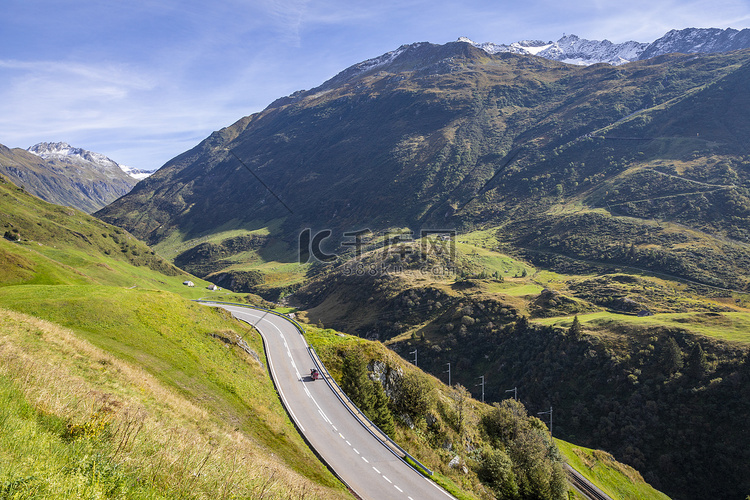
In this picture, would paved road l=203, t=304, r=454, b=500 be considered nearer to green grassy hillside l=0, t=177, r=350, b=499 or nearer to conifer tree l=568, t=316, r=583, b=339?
green grassy hillside l=0, t=177, r=350, b=499

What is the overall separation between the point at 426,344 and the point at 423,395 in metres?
74.2

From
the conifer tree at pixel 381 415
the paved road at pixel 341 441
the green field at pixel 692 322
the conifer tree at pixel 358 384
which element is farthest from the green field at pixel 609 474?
the paved road at pixel 341 441

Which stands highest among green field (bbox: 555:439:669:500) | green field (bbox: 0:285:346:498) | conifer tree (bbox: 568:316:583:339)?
green field (bbox: 0:285:346:498)

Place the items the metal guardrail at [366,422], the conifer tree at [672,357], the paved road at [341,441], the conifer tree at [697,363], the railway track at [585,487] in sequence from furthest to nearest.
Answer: the conifer tree at [672,357]
the conifer tree at [697,363]
the railway track at [585,487]
the metal guardrail at [366,422]
the paved road at [341,441]

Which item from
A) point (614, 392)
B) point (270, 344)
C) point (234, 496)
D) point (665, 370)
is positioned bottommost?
point (614, 392)

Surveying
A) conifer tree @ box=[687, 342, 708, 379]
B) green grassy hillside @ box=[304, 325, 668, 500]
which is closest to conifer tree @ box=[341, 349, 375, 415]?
green grassy hillside @ box=[304, 325, 668, 500]

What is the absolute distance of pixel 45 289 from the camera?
31141mm

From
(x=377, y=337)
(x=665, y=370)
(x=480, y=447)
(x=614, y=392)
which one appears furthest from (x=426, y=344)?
Result: (x=480, y=447)

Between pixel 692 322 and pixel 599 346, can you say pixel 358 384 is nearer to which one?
pixel 599 346

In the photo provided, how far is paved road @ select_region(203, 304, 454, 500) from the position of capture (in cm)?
2156

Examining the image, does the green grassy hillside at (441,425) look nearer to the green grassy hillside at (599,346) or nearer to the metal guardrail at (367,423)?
the metal guardrail at (367,423)

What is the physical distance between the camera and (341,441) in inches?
1004

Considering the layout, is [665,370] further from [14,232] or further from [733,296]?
[14,232]

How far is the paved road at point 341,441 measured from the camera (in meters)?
21.6
